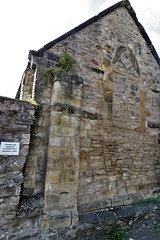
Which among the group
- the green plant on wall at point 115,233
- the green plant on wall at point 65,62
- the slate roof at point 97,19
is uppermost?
the slate roof at point 97,19

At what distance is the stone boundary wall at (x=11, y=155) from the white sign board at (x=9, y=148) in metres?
0.05

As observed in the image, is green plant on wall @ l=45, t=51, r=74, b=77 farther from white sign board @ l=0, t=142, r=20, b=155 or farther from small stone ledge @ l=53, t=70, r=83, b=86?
white sign board @ l=0, t=142, r=20, b=155

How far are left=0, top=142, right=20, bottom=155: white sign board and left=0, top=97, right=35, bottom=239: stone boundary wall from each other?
5 cm

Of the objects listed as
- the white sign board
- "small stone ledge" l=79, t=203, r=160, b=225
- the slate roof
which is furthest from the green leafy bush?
the slate roof

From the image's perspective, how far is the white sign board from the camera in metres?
2.48

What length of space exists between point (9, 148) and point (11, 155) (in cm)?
A: 13

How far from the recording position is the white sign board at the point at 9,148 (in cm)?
248

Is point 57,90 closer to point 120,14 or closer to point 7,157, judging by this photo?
point 7,157

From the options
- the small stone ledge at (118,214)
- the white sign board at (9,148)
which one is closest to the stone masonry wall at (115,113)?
the small stone ledge at (118,214)

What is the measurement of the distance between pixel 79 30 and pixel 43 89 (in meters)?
→ 2.15

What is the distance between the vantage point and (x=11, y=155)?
2.54m

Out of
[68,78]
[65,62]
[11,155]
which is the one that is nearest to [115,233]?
[11,155]

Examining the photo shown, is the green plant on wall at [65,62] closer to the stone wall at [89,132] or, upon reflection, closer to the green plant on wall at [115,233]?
the stone wall at [89,132]

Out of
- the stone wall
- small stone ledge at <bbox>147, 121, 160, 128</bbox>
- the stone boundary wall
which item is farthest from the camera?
small stone ledge at <bbox>147, 121, 160, 128</bbox>
